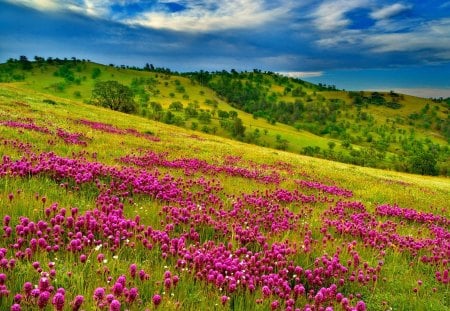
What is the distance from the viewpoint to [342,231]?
956 centimetres

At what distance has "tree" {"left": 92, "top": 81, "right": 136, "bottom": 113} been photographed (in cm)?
12443

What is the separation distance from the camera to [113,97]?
12525 cm

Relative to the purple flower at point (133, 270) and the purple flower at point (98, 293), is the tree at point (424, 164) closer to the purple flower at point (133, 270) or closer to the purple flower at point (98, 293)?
the purple flower at point (133, 270)

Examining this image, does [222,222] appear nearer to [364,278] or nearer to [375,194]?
[364,278]

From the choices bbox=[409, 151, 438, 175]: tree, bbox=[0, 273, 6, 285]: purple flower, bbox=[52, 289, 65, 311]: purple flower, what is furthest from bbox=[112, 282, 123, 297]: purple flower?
bbox=[409, 151, 438, 175]: tree

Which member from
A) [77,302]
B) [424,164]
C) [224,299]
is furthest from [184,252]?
[424,164]

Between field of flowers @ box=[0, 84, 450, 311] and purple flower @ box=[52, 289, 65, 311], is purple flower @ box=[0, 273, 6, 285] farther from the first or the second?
purple flower @ box=[52, 289, 65, 311]

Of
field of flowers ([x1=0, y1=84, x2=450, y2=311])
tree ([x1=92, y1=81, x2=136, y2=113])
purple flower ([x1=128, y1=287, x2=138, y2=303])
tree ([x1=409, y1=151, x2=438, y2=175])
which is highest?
tree ([x1=92, y1=81, x2=136, y2=113])

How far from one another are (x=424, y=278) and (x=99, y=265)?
595 cm

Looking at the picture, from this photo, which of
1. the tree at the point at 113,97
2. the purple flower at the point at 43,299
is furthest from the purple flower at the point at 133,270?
the tree at the point at 113,97

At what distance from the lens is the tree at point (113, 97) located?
124m

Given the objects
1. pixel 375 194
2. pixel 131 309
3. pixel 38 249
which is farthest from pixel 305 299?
pixel 375 194

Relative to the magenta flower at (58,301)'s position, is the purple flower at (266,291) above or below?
below

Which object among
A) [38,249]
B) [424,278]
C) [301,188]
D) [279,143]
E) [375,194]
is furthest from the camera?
[279,143]
